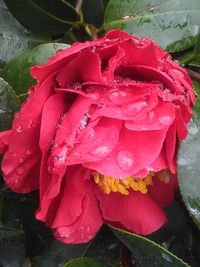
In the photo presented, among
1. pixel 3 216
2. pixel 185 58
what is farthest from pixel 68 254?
pixel 185 58

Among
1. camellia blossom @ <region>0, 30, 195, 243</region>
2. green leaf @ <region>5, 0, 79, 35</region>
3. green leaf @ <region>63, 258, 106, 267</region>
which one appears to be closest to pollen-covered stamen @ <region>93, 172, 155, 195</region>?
camellia blossom @ <region>0, 30, 195, 243</region>

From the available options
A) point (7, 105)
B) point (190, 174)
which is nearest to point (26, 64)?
point (7, 105)

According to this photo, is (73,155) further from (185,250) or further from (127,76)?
(185,250)

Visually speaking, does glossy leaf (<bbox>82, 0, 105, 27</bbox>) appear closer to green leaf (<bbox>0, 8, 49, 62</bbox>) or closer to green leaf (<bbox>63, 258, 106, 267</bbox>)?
green leaf (<bbox>0, 8, 49, 62</bbox>)

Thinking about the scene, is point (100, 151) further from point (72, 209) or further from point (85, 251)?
point (85, 251)

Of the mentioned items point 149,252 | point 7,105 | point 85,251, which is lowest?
point 85,251
